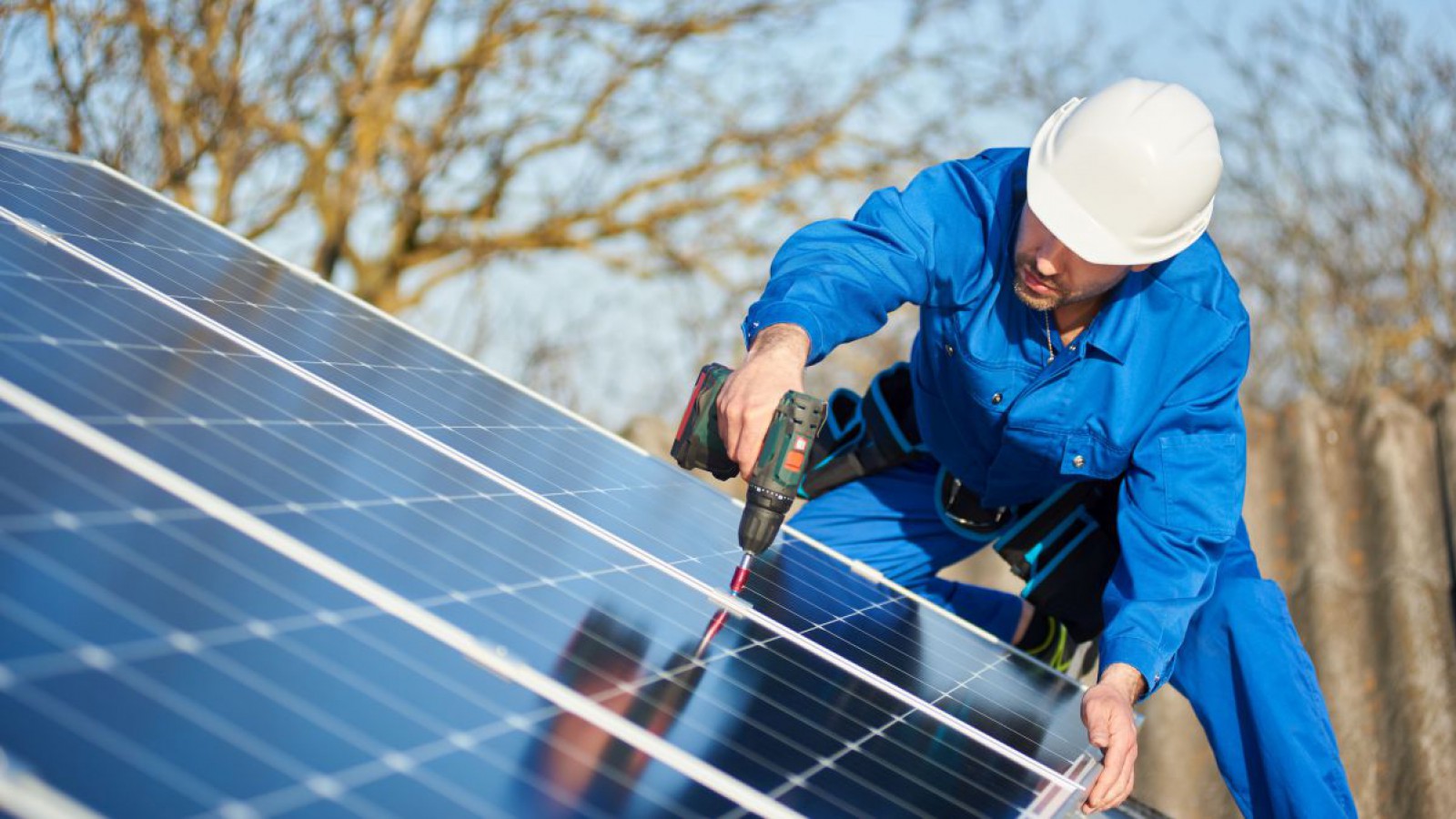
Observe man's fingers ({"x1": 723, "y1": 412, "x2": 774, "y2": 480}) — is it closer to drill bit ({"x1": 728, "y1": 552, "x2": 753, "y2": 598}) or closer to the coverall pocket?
drill bit ({"x1": 728, "y1": 552, "x2": 753, "y2": 598})

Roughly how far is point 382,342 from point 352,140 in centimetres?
882

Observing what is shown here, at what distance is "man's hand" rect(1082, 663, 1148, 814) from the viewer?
3.21 metres

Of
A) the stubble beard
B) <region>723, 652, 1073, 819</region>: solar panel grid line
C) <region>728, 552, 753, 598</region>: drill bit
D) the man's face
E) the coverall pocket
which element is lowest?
<region>723, 652, 1073, 819</region>: solar panel grid line

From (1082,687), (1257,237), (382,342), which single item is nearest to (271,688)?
(382,342)

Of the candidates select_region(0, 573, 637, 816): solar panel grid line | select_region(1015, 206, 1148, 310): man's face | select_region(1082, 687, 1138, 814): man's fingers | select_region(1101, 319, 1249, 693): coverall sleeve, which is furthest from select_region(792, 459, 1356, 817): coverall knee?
select_region(0, 573, 637, 816): solar panel grid line

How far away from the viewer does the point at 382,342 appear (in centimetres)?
424

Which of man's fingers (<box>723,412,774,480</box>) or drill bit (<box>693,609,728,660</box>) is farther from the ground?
man's fingers (<box>723,412,774,480</box>)

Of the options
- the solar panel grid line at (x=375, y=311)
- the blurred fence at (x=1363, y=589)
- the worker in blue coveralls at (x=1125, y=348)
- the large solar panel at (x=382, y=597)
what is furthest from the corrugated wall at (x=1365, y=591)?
the solar panel grid line at (x=375, y=311)

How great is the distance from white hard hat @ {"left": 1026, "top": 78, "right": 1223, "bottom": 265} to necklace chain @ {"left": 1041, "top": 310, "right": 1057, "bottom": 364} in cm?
33

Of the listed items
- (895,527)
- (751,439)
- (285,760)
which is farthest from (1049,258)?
(285,760)

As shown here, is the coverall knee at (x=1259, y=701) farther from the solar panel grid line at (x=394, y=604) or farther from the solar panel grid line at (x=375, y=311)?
the solar panel grid line at (x=394, y=604)

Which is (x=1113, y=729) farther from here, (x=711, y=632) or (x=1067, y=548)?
Result: (x=1067, y=548)

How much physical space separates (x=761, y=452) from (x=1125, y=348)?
1.38 m

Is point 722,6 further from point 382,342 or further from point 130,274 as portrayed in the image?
point 130,274
